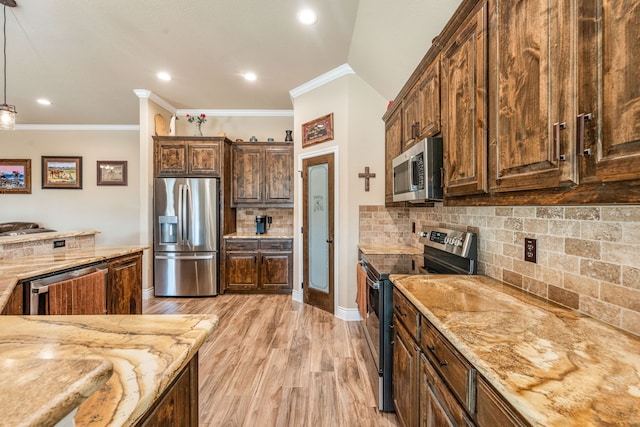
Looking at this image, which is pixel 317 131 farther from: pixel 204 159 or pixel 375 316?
pixel 375 316

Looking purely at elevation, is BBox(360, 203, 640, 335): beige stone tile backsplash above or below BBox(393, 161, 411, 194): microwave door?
below

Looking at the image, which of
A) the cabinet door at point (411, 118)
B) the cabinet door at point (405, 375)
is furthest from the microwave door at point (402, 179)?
the cabinet door at point (405, 375)

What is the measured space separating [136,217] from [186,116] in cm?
245

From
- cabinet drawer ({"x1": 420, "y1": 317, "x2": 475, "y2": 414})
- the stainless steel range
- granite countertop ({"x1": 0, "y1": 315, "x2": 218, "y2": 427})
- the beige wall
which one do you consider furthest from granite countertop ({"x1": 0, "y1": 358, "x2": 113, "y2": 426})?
the beige wall

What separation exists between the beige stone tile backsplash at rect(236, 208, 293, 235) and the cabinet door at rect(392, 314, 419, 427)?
3.39m

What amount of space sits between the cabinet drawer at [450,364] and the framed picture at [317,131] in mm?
2758

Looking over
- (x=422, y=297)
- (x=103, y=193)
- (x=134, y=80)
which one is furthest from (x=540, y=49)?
(x=103, y=193)

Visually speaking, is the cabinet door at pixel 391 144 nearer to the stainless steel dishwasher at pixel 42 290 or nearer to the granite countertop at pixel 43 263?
the granite countertop at pixel 43 263

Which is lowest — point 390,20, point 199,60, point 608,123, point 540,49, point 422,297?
point 422,297

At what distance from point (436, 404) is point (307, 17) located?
9.55ft

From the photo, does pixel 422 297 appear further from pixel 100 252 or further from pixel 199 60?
pixel 199 60

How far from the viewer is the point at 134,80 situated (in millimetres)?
3752

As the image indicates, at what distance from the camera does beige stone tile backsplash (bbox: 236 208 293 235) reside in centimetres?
488

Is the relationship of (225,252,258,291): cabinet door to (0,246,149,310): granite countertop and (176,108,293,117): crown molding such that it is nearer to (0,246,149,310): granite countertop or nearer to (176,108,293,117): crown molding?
(0,246,149,310): granite countertop
